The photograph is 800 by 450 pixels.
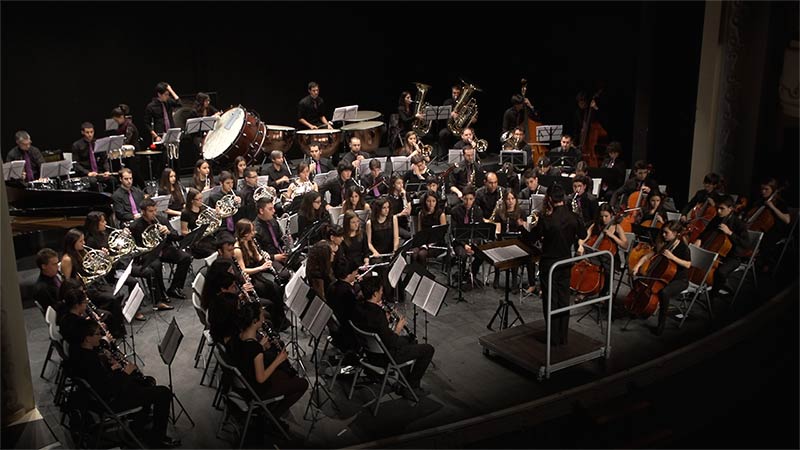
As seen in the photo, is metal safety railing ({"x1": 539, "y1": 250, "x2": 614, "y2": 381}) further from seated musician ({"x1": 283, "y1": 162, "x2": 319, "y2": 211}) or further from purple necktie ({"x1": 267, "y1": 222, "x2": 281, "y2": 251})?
seated musician ({"x1": 283, "y1": 162, "x2": 319, "y2": 211})

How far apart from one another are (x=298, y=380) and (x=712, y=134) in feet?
27.1

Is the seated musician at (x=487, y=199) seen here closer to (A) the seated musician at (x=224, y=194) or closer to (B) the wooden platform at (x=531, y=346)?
(B) the wooden platform at (x=531, y=346)

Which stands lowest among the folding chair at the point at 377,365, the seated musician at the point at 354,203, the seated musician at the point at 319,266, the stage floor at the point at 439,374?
the stage floor at the point at 439,374

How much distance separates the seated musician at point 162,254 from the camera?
8867 mm

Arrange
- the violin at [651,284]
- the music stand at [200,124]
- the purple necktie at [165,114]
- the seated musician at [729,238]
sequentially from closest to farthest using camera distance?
the violin at [651,284] → the seated musician at [729,238] → the music stand at [200,124] → the purple necktie at [165,114]

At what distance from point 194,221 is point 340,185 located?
2.38m

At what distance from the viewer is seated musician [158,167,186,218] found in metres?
10.1

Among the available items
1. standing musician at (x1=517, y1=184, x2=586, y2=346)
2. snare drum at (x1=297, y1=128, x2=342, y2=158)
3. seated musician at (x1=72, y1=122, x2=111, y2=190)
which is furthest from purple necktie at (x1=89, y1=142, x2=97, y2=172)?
standing musician at (x1=517, y1=184, x2=586, y2=346)

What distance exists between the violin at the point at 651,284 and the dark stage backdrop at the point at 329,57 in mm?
5594

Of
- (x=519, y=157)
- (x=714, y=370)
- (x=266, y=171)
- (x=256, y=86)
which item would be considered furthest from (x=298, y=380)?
(x=256, y=86)

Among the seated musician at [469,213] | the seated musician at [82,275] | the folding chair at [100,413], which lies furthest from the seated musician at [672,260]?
the seated musician at [82,275]

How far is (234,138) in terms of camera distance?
12.4 metres

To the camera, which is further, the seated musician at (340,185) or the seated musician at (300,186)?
the seated musician at (340,185)

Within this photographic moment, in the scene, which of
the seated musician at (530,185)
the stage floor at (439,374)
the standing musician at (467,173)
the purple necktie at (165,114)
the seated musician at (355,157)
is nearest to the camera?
the stage floor at (439,374)
